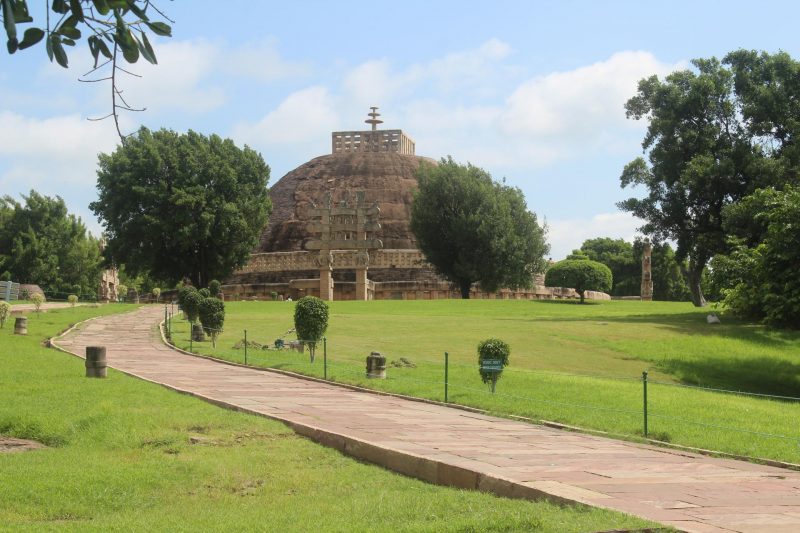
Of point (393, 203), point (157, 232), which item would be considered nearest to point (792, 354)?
point (157, 232)

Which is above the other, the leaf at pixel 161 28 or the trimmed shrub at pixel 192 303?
the leaf at pixel 161 28

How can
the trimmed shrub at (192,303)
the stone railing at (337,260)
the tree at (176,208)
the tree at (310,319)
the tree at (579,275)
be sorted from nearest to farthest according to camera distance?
the tree at (310,319) < the trimmed shrub at (192,303) < the tree at (176,208) < the tree at (579,275) < the stone railing at (337,260)

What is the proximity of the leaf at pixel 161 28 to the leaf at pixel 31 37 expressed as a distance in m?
Answer: 0.50

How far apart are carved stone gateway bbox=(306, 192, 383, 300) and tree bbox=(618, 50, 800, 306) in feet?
49.1

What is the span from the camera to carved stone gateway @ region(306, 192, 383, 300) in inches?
1719

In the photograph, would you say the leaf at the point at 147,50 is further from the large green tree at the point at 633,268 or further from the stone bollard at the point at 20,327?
the large green tree at the point at 633,268

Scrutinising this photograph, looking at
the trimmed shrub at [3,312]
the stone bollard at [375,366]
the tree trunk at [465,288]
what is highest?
the tree trunk at [465,288]

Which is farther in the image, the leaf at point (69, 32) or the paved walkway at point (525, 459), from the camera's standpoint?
the paved walkway at point (525, 459)

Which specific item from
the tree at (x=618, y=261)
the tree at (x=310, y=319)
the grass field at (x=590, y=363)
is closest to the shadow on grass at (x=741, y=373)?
the grass field at (x=590, y=363)

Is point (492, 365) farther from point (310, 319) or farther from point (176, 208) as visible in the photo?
point (176, 208)

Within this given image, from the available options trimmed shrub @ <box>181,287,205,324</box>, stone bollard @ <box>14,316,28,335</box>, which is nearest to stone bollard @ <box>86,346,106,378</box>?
stone bollard @ <box>14,316,28,335</box>

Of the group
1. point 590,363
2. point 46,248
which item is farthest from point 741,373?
point 46,248

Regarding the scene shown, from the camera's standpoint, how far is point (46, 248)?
173ft

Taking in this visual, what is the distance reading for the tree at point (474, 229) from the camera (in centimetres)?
4638
